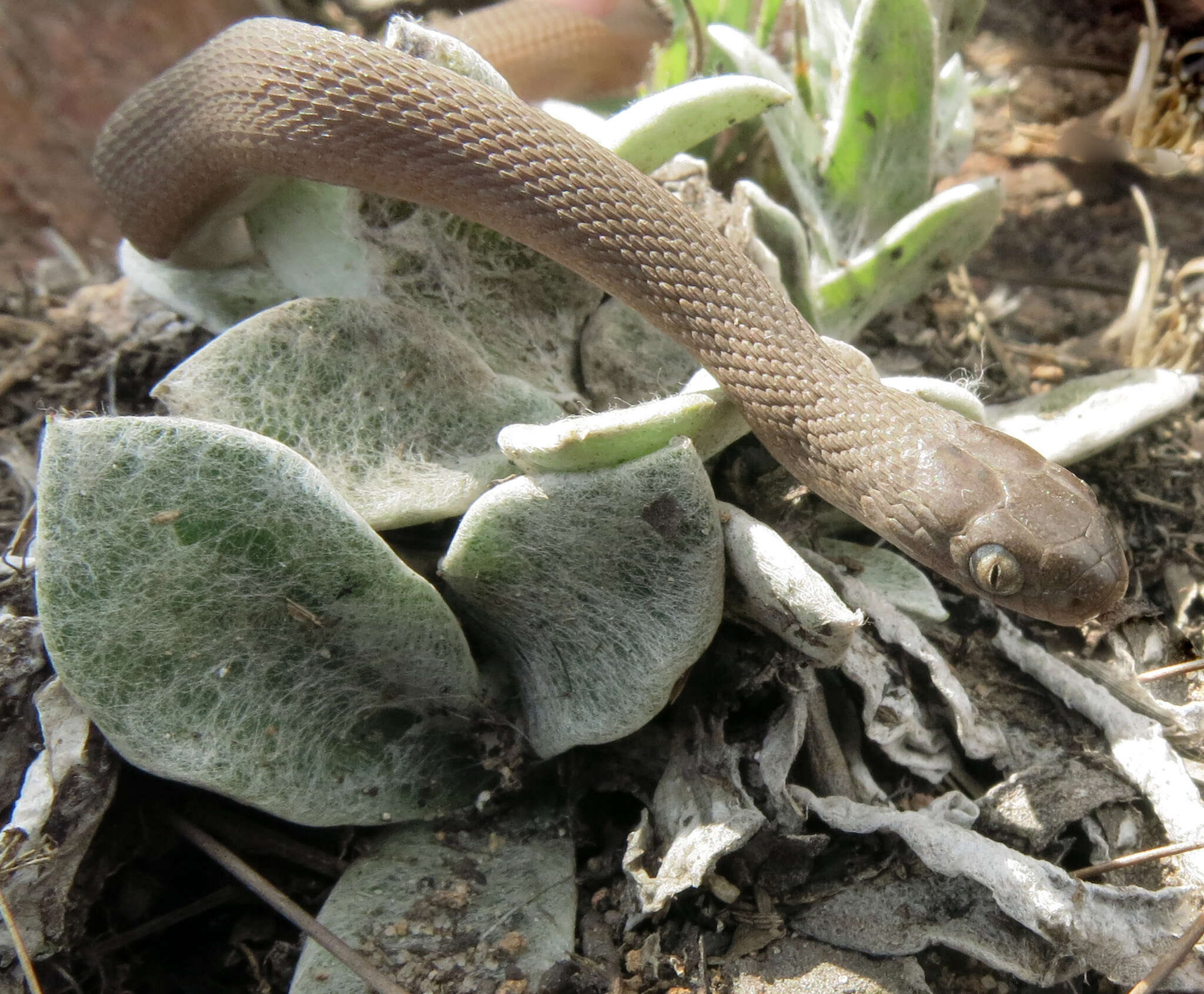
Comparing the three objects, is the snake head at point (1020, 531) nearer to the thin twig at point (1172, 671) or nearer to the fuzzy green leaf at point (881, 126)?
the thin twig at point (1172, 671)

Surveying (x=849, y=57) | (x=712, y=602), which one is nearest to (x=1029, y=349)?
(x=849, y=57)

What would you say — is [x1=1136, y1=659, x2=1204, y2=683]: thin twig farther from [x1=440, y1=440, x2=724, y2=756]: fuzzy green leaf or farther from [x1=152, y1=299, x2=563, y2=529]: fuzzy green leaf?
[x1=152, y1=299, x2=563, y2=529]: fuzzy green leaf

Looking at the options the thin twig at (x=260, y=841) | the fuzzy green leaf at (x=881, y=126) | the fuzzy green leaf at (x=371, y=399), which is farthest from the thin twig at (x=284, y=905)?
the fuzzy green leaf at (x=881, y=126)

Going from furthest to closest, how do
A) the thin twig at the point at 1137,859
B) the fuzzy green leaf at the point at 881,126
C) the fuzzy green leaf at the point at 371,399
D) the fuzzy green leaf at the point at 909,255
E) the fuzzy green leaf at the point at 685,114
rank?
the fuzzy green leaf at the point at 909,255 → the fuzzy green leaf at the point at 881,126 → the fuzzy green leaf at the point at 685,114 → the fuzzy green leaf at the point at 371,399 → the thin twig at the point at 1137,859

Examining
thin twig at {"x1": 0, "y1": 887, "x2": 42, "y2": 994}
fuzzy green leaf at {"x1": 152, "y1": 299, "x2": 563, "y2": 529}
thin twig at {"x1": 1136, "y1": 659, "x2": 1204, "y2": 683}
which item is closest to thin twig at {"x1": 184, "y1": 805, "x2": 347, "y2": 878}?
thin twig at {"x1": 0, "y1": 887, "x2": 42, "y2": 994}

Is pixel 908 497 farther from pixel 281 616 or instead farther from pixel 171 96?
pixel 171 96

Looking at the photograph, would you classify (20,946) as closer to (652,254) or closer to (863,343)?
(652,254)
